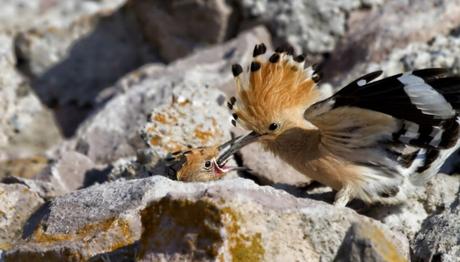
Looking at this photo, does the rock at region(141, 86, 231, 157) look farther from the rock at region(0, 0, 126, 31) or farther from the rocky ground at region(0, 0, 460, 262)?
the rock at region(0, 0, 126, 31)

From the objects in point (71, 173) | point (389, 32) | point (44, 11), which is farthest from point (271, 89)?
point (44, 11)

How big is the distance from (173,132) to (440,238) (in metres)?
2.13

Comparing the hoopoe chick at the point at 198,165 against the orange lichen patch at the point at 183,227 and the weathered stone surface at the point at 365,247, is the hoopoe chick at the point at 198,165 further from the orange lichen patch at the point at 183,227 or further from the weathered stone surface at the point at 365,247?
the weathered stone surface at the point at 365,247

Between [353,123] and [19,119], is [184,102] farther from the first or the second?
[19,119]

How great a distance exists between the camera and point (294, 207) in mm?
4730

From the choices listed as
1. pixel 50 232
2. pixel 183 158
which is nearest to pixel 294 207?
pixel 50 232

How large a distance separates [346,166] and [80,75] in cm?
440

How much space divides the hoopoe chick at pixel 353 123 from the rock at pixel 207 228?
1032 millimetres

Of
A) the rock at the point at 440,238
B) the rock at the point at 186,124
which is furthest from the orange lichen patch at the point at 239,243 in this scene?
the rock at the point at 186,124

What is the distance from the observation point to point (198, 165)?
20.8 ft

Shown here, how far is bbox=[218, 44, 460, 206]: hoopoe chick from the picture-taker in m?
5.71

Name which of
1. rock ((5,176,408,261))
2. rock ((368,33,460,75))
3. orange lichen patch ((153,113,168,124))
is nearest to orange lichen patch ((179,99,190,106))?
orange lichen patch ((153,113,168,124))

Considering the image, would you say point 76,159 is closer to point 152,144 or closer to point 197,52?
point 152,144

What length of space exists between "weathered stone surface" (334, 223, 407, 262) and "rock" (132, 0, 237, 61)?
4.79m
